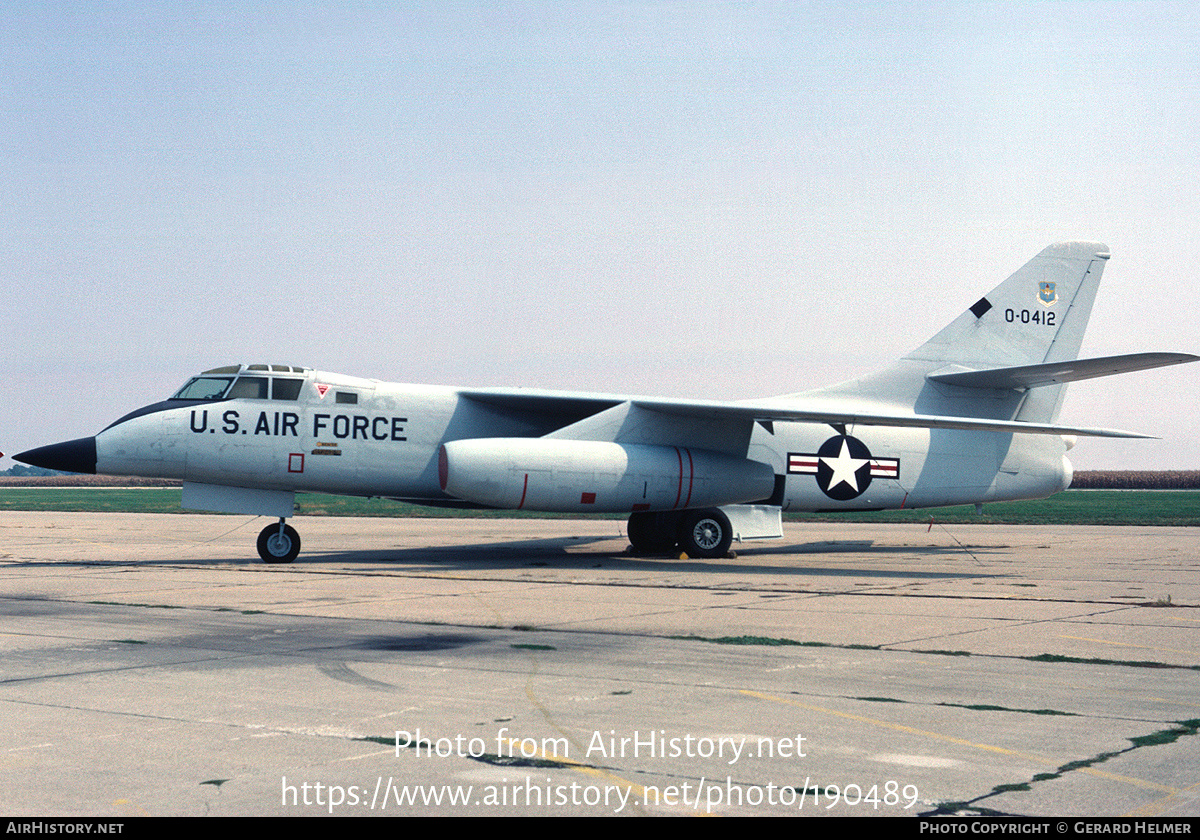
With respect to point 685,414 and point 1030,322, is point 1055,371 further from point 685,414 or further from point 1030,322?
point 685,414

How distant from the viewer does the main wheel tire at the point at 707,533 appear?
2103 cm

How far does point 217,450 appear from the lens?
1878 cm

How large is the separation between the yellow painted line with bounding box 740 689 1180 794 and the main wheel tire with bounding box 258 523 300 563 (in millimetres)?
13547

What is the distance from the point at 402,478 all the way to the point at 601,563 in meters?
4.01

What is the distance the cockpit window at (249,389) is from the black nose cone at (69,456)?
8.00 ft

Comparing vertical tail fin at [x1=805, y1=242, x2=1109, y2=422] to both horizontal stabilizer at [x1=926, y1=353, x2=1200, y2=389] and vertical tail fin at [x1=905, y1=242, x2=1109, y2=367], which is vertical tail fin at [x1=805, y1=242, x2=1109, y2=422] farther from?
horizontal stabilizer at [x1=926, y1=353, x2=1200, y2=389]

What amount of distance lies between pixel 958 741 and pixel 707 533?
15298mm

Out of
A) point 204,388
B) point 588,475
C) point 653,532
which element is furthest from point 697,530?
point 204,388

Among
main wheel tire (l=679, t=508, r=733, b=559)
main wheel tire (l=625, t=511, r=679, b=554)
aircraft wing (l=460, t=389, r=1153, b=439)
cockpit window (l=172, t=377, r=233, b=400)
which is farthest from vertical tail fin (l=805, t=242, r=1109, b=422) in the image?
cockpit window (l=172, t=377, r=233, b=400)

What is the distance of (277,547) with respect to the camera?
62.8 feet

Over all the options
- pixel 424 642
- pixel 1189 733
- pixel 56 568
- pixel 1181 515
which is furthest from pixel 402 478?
pixel 1181 515

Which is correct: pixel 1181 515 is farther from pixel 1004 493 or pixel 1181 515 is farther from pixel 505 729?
pixel 505 729

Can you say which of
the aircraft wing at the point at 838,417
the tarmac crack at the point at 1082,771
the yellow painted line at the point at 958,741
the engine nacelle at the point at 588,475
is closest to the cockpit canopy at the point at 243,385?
the engine nacelle at the point at 588,475

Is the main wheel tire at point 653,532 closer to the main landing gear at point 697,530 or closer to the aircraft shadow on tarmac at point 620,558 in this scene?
the main landing gear at point 697,530
